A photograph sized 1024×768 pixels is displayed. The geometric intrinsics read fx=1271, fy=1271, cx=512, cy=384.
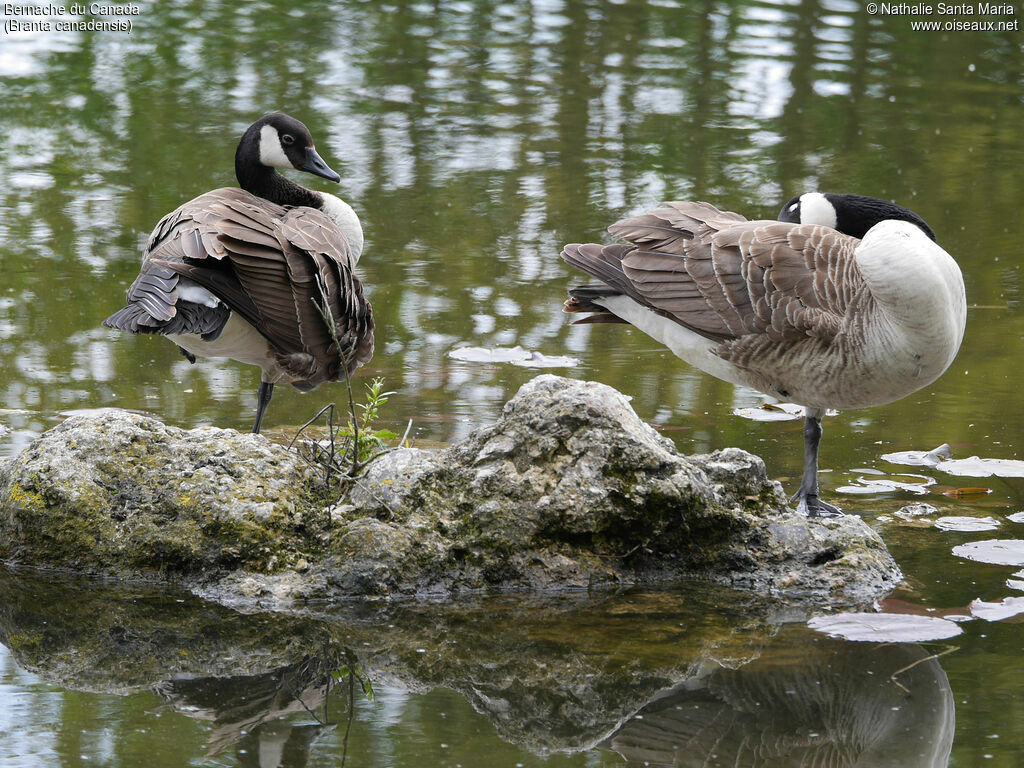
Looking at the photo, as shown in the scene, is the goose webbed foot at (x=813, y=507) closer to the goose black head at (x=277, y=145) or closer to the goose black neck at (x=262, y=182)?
the goose black neck at (x=262, y=182)

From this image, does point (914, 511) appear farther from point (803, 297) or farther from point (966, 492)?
point (803, 297)

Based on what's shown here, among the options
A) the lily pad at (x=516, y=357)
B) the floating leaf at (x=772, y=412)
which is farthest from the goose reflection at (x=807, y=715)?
the lily pad at (x=516, y=357)

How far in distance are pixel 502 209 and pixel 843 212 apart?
190 inches

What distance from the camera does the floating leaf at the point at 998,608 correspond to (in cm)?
434

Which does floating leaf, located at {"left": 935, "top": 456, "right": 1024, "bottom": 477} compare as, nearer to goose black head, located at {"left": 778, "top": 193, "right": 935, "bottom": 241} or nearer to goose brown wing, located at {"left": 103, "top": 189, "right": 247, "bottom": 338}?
goose black head, located at {"left": 778, "top": 193, "right": 935, "bottom": 241}

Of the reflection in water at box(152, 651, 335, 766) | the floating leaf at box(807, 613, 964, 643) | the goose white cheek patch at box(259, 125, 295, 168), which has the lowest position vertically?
the floating leaf at box(807, 613, 964, 643)

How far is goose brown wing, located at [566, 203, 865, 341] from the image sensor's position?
536cm

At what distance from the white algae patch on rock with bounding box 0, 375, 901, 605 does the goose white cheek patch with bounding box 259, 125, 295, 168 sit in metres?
2.26

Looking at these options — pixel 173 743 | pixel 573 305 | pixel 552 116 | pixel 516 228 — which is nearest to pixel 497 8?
pixel 552 116

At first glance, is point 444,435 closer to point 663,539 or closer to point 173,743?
point 663,539

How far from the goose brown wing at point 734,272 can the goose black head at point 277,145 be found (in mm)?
1688

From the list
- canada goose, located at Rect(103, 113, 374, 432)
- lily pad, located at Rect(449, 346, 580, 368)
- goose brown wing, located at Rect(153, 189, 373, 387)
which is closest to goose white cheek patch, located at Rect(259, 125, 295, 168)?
canada goose, located at Rect(103, 113, 374, 432)

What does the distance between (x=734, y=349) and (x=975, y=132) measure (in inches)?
342

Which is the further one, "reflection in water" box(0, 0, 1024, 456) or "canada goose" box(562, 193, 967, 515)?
"reflection in water" box(0, 0, 1024, 456)
